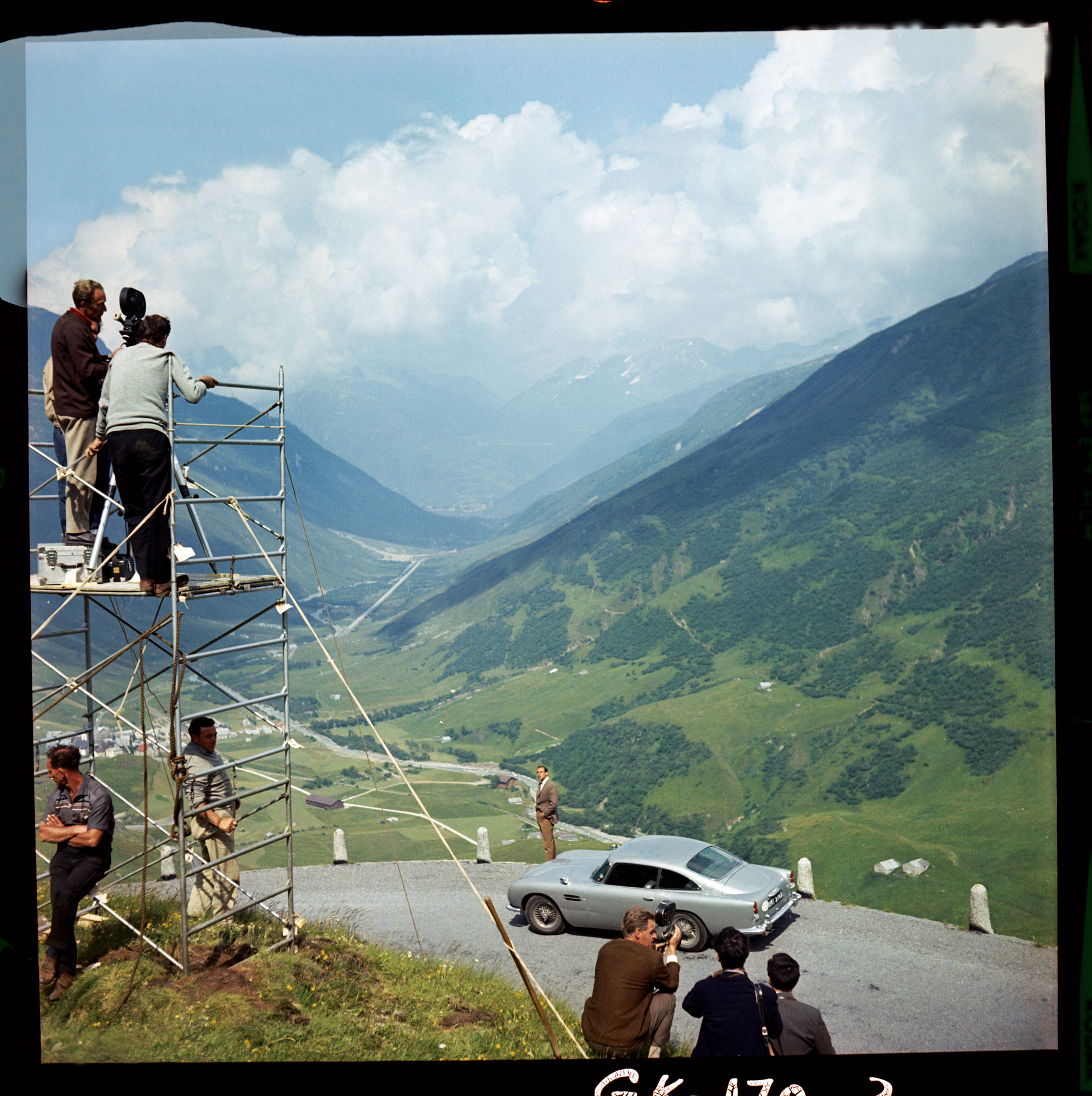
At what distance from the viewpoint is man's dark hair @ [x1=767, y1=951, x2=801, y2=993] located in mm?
5766

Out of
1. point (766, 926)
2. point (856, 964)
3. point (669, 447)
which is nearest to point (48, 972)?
point (766, 926)

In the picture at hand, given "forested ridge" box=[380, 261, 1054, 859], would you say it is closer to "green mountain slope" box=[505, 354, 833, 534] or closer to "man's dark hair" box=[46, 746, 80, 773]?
"green mountain slope" box=[505, 354, 833, 534]

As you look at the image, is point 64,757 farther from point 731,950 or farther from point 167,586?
point 731,950

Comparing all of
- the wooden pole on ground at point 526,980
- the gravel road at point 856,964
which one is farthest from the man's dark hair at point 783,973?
the gravel road at point 856,964

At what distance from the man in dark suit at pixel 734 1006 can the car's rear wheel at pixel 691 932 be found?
3509 mm

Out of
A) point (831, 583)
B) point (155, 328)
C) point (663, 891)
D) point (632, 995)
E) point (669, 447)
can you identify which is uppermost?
point (669, 447)

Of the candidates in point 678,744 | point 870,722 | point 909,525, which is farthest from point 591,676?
point 909,525

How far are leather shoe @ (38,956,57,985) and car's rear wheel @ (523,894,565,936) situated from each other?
195 inches

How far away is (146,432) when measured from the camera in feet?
24.1

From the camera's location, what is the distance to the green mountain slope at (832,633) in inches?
1624

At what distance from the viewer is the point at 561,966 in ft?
30.1

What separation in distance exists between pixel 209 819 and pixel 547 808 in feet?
15.5

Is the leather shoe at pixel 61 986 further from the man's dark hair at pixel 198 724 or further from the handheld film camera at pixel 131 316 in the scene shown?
the handheld film camera at pixel 131 316

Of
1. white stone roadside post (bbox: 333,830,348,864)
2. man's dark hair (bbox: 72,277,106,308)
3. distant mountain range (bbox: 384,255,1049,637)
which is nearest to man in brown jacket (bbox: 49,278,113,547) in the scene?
man's dark hair (bbox: 72,277,106,308)
